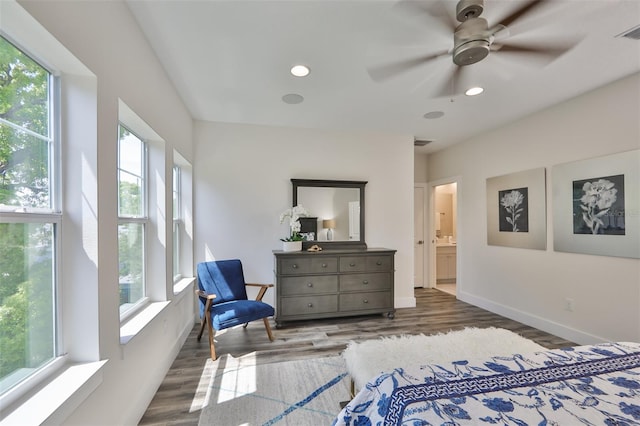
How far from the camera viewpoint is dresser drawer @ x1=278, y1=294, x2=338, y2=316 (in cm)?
344

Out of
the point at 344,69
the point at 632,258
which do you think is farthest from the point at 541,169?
the point at 344,69

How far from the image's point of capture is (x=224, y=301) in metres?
3.09

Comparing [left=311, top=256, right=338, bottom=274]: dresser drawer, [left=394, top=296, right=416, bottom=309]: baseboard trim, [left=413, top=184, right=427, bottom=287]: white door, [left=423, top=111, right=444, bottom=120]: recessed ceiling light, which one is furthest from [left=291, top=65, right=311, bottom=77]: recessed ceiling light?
[left=413, top=184, right=427, bottom=287]: white door

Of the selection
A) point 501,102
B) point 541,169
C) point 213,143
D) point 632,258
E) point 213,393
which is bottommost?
point 213,393

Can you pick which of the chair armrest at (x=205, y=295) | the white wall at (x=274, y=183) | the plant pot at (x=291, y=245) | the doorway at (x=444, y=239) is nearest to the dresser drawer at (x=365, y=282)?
the white wall at (x=274, y=183)

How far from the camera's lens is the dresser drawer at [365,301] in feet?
11.9

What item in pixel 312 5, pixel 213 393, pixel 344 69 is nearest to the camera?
pixel 312 5

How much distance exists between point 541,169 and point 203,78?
4.06 m

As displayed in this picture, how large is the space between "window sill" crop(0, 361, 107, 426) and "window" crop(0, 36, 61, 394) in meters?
0.10

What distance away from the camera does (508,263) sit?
3.81 metres

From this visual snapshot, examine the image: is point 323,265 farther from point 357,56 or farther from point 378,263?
point 357,56

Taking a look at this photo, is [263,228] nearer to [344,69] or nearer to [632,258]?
[344,69]

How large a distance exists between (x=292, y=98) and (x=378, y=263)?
242 cm

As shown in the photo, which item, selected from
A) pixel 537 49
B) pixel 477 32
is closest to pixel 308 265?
pixel 477 32
